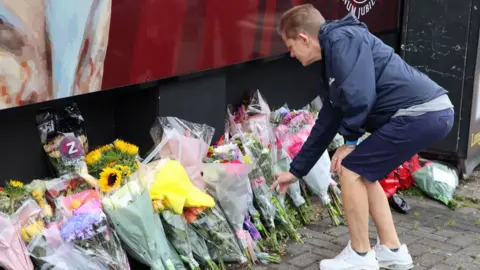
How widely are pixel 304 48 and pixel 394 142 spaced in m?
0.70

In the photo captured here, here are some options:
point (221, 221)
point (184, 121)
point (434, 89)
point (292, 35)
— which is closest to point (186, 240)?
point (221, 221)

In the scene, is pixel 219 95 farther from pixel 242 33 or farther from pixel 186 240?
pixel 186 240

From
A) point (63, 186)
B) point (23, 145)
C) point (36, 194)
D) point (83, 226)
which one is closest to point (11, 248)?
point (83, 226)

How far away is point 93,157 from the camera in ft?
13.0

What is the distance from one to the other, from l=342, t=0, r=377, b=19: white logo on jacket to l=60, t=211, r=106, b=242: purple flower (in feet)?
11.4

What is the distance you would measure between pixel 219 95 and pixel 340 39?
1539 millimetres

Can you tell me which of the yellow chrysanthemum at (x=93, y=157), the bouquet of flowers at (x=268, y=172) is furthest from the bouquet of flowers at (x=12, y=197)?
the bouquet of flowers at (x=268, y=172)

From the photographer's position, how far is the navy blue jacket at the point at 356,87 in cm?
333

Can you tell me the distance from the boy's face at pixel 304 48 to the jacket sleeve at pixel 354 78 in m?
0.18

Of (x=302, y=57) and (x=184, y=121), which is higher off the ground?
(x=302, y=57)

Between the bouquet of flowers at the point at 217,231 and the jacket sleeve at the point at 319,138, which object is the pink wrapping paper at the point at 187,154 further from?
the jacket sleeve at the point at 319,138

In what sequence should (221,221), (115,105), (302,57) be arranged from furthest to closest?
1. (115,105)
2. (221,221)
3. (302,57)

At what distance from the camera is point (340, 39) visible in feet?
11.0

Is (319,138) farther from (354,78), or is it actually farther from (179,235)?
(179,235)
